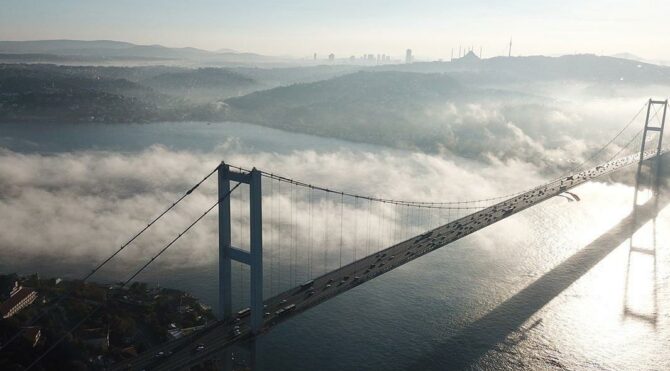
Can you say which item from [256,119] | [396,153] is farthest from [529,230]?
[256,119]

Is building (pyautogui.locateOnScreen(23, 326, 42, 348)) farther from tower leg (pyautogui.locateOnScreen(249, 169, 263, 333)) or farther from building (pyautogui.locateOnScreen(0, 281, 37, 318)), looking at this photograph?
tower leg (pyautogui.locateOnScreen(249, 169, 263, 333))

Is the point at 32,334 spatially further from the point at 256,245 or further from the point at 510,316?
the point at 510,316

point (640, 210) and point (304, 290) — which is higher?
point (304, 290)

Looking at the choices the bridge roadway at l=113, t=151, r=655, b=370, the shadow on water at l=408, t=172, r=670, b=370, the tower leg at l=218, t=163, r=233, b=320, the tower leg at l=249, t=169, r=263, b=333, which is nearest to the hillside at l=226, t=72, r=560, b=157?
the shadow on water at l=408, t=172, r=670, b=370

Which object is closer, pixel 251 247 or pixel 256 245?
pixel 256 245

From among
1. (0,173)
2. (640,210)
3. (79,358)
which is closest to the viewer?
(79,358)

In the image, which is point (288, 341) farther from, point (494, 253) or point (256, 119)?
point (256, 119)

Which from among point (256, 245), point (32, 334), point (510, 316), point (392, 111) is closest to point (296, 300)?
point (256, 245)
